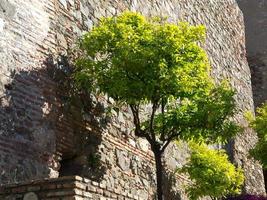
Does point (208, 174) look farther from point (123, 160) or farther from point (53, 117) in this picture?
point (53, 117)

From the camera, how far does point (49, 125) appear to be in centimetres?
632

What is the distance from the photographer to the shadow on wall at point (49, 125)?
229 inches

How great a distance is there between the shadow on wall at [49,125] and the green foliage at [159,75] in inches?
12.6

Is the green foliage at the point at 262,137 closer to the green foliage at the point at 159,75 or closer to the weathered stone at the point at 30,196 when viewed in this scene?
the green foliage at the point at 159,75

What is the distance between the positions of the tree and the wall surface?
443mm

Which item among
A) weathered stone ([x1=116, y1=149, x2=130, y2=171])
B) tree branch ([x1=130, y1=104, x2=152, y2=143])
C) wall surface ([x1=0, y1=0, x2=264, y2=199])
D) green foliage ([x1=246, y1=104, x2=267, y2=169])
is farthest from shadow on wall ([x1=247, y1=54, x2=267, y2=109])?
tree branch ([x1=130, y1=104, x2=152, y2=143])

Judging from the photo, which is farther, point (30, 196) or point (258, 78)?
point (258, 78)

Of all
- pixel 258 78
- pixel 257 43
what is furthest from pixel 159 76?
pixel 257 43

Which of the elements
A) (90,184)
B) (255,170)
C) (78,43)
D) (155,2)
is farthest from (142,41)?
(255,170)

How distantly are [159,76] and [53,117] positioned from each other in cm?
138

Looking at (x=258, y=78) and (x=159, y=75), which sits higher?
(x=258, y=78)

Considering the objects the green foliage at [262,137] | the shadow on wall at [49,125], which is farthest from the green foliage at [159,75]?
the green foliage at [262,137]

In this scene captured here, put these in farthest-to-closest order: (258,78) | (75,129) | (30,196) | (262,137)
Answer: (258,78) → (262,137) → (75,129) → (30,196)

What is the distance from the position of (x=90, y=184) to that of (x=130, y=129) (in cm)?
359
